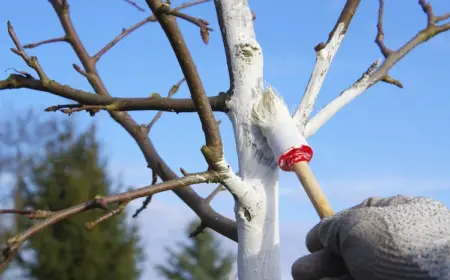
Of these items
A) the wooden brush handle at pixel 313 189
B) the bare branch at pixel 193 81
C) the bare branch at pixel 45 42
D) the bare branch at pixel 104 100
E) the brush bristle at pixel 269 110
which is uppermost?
the bare branch at pixel 45 42

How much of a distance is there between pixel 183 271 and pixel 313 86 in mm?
15475

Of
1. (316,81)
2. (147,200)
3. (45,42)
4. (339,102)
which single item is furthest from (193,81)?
(45,42)

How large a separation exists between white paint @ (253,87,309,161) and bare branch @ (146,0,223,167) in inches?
9.7

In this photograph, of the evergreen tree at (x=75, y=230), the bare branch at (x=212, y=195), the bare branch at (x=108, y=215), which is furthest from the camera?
the evergreen tree at (x=75, y=230)

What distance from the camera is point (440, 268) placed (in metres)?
1.04

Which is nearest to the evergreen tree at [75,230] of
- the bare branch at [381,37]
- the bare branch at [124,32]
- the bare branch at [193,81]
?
the bare branch at [124,32]

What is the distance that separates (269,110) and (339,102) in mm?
465

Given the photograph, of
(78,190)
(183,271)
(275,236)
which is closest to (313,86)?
(275,236)

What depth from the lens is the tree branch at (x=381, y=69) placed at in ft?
7.26

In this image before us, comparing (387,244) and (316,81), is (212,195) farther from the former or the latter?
(387,244)

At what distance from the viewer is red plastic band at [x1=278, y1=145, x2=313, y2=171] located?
183 cm

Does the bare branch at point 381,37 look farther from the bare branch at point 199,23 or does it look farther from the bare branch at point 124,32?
the bare branch at point 199,23

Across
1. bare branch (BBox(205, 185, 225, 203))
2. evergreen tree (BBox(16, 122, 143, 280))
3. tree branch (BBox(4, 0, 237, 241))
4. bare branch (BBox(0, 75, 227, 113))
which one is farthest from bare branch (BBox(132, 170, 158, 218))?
evergreen tree (BBox(16, 122, 143, 280))

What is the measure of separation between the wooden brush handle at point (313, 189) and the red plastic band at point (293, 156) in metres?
0.02
